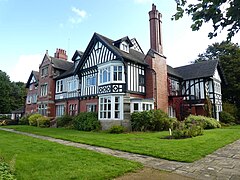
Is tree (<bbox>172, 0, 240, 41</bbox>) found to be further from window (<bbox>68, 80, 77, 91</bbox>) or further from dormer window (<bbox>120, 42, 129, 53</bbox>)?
window (<bbox>68, 80, 77, 91</bbox>)

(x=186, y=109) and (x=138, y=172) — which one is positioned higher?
(x=186, y=109)

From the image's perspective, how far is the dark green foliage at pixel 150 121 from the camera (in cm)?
1595

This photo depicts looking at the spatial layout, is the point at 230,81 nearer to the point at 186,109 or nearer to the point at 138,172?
the point at 186,109

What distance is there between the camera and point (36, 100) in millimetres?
31453

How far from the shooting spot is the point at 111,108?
17391mm

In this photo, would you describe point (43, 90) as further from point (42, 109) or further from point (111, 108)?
point (111, 108)

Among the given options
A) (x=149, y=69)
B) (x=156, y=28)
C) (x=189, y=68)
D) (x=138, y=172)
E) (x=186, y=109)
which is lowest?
(x=138, y=172)

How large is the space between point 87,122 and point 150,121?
6.05 meters

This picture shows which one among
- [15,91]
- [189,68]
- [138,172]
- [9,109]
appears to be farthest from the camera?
[15,91]

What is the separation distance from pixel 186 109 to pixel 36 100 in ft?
75.8

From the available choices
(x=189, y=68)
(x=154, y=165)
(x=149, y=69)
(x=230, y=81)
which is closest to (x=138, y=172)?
(x=154, y=165)

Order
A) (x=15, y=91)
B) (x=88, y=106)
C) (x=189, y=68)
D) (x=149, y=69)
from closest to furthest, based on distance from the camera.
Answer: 1. (x=149, y=69)
2. (x=88, y=106)
3. (x=189, y=68)
4. (x=15, y=91)

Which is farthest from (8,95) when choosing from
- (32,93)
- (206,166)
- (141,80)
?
(206,166)

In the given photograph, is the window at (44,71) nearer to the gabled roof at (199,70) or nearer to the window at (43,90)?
the window at (43,90)
